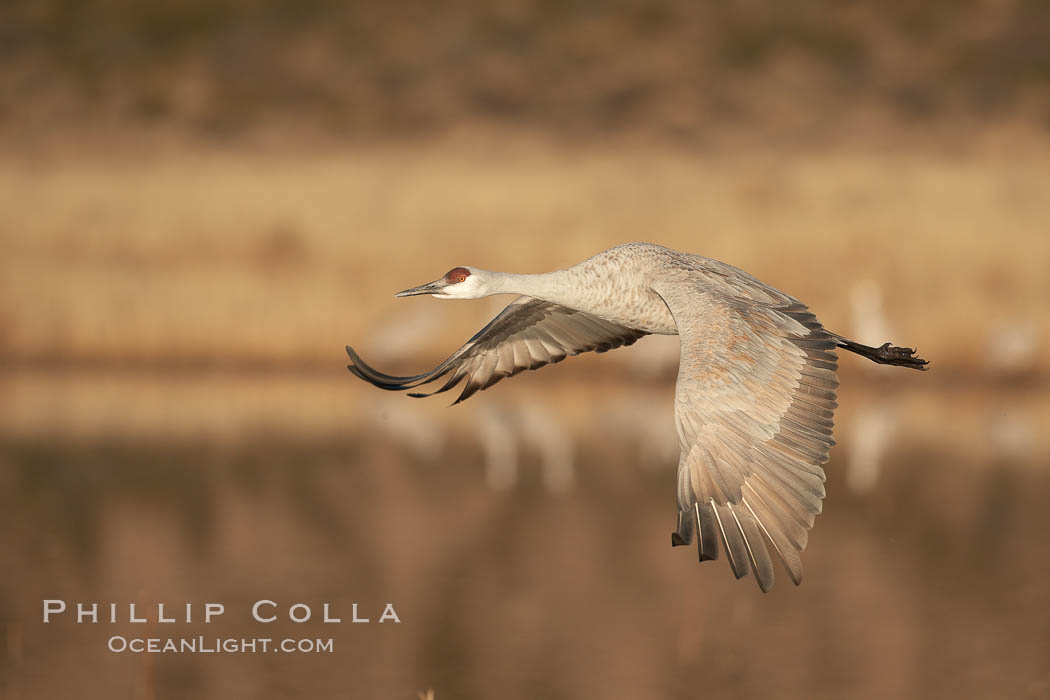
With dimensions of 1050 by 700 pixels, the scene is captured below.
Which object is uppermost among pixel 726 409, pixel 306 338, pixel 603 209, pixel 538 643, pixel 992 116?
pixel 992 116

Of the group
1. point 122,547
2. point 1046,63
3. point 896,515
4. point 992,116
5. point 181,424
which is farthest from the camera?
point 1046,63

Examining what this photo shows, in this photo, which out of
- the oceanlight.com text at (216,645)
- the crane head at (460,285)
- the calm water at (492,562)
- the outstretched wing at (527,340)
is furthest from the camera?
the oceanlight.com text at (216,645)

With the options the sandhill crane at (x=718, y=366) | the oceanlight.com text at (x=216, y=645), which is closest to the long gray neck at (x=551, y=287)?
the sandhill crane at (x=718, y=366)

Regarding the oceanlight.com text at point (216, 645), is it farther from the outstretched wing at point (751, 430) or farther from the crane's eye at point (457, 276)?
the outstretched wing at point (751, 430)

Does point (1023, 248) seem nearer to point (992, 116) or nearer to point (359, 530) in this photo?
point (992, 116)

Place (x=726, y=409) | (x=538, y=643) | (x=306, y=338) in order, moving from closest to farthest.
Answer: (x=726, y=409)
(x=538, y=643)
(x=306, y=338)

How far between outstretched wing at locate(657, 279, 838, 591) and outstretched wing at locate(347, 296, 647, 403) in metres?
1.48

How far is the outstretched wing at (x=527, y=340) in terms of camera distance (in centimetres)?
751

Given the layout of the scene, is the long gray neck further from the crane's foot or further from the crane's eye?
the crane's foot

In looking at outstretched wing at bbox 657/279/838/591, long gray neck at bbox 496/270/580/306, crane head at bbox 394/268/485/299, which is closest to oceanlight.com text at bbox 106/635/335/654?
crane head at bbox 394/268/485/299

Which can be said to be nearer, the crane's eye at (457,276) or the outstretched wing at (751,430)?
the outstretched wing at (751,430)

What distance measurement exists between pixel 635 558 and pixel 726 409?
5735mm

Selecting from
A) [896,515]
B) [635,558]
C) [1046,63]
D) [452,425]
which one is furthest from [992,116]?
[635,558]

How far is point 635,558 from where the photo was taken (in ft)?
36.6
